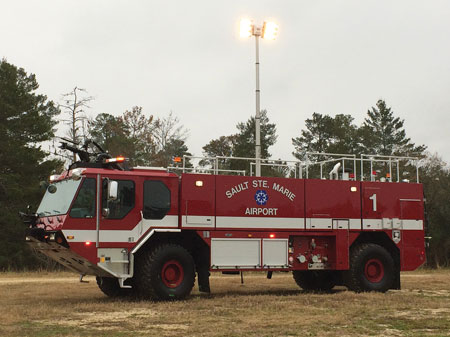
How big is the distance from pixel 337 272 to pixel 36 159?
85.6 ft

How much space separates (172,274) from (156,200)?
177 centimetres

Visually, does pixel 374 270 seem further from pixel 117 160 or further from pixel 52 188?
pixel 52 188

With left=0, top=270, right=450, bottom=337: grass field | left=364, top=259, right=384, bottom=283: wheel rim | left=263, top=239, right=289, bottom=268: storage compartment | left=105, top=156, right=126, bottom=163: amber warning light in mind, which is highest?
left=105, top=156, right=126, bottom=163: amber warning light

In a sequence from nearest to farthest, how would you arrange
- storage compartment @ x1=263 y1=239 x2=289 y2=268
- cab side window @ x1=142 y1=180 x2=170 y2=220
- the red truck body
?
the red truck body < cab side window @ x1=142 y1=180 x2=170 y2=220 < storage compartment @ x1=263 y1=239 x2=289 y2=268

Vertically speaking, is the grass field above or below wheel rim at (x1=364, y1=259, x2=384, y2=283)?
below

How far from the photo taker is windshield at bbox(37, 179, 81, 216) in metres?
13.5

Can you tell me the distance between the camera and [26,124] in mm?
38781

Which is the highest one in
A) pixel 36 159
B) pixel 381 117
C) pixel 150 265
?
pixel 381 117

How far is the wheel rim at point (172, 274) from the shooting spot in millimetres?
13984

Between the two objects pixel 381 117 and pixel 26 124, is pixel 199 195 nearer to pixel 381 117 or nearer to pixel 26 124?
pixel 26 124

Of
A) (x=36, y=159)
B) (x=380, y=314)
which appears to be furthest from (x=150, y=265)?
(x=36, y=159)

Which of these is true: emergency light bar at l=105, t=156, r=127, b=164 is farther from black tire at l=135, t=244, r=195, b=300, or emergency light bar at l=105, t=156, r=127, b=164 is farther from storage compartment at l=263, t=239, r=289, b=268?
storage compartment at l=263, t=239, r=289, b=268

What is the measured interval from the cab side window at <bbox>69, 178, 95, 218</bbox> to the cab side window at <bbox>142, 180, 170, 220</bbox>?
1.24m

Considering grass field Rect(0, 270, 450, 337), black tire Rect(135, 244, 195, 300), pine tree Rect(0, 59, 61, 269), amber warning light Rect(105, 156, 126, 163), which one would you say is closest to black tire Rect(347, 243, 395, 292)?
grass field Rect(0, 270, 450, 337)
